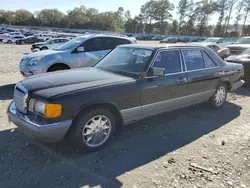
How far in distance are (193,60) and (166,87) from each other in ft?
3.77

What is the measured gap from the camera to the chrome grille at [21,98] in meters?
3.35

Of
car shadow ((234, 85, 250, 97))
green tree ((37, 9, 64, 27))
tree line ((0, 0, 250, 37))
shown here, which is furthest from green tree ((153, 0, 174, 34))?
car shadow ((234, 85, 250, 97))

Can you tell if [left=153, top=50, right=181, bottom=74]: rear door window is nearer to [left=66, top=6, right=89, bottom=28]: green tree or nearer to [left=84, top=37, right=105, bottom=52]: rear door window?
[left=84, top=37, right=105, bottom=52]: rear door window

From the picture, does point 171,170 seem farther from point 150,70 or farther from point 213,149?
point 150,70

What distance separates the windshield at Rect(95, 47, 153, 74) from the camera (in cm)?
414

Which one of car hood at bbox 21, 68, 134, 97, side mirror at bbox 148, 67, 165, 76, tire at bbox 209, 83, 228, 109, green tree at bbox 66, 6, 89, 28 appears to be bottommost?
tire at bbox 209, 83, 228, 109

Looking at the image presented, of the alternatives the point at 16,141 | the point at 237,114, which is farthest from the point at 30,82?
the point at 237,114

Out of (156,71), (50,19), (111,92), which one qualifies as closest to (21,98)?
(111,92)

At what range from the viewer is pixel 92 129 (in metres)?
3.49

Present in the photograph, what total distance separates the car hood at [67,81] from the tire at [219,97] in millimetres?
2711

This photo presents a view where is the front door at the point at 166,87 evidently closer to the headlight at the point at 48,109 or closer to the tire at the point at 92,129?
the tire at the point at 92,129

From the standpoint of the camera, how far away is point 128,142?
393cm

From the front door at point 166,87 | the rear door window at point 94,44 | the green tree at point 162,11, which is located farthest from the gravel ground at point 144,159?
the green tree at point 162,11

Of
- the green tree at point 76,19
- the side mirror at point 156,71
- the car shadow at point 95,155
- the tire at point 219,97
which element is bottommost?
the car shadow at point 95,155
